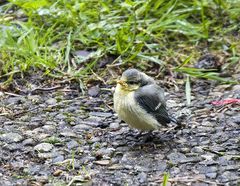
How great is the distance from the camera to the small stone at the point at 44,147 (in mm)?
3482

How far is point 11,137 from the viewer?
3623 mm

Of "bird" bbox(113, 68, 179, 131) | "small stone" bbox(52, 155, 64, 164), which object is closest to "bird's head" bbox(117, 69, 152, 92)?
"bird" bbox(113, 68, 179, 131)

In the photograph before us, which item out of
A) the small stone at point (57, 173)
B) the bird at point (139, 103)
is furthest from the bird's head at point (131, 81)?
the small stone at point (57, 173)

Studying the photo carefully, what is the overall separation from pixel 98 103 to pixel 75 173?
1120 mm

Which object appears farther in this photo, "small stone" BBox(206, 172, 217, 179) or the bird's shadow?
the bird's shadow

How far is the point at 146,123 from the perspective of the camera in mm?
3518

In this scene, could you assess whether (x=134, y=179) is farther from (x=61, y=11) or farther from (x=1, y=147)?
(x=61, y=11)

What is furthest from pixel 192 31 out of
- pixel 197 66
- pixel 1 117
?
pixel 1 117

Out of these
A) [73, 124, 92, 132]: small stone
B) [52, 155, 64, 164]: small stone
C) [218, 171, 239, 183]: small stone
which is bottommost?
[218, 171, 239, 183]: small stone

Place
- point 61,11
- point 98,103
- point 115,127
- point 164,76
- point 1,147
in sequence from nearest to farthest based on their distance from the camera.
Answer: point 1,147 → point 115,127 → point 98,103 → point 164,76 → point 61,11

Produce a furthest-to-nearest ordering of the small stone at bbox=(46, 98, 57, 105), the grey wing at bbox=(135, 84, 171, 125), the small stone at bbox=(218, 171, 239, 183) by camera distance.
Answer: the small stone at bbox=(46, 98, 57, 105) → the grey wing at bbox=(135, 84, 171, 125) → the small stone at bbox=(218, 171, 239, 183)

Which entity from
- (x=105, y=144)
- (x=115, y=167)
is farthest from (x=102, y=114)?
(x=115, y=167)

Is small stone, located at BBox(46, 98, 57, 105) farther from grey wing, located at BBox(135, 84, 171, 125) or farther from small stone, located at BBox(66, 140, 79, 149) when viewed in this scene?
grey wing, located at BBox(135, 84, 171, 125)

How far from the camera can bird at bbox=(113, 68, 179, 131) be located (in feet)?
11.4
